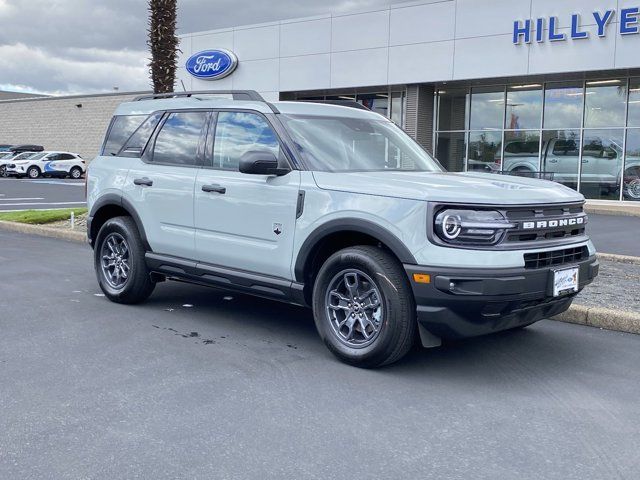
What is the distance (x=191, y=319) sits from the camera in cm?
634

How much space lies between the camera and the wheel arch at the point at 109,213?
6.52m

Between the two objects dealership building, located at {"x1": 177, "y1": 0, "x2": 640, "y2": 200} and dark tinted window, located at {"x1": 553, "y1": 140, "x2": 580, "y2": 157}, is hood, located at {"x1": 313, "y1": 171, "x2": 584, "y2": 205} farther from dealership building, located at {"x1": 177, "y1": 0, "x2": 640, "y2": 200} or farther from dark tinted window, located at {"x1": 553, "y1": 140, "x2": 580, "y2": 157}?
dark tinted window, located at {"x1": 553, "y1": 140, "x2": 580, "y2": 157}

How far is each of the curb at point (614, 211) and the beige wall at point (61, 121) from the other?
1111 inches

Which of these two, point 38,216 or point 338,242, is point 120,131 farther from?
point 38,216

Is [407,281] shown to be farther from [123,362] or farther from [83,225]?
[83,225]

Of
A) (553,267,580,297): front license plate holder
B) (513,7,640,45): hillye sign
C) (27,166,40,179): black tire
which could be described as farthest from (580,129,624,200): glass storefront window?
(27,166,40,179): black tire

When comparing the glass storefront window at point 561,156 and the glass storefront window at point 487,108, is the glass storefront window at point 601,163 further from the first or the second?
the glass storefront window at point 487,108

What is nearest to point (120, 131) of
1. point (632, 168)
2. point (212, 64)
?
point (632, 168)

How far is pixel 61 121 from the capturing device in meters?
44.8

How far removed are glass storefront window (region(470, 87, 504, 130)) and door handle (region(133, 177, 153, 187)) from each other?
62.5 ft

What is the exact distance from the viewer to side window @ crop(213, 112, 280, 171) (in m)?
5.63

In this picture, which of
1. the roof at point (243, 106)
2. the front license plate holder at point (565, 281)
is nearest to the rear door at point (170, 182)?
the roof at point (243, 106)

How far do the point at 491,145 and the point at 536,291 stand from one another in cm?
2024

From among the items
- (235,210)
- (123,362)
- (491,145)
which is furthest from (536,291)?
(491,145)
